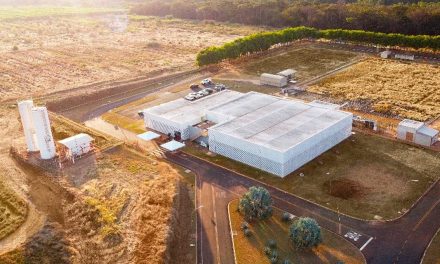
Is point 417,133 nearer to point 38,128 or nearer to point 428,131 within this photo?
point 428,131

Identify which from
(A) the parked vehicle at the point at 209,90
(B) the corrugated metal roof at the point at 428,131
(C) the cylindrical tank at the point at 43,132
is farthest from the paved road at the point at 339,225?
(A) the parked vehicle at the point at 209,90

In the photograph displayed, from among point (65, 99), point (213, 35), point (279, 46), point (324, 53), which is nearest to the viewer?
point (65, 99)

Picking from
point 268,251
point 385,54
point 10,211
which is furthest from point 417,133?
point 10,211

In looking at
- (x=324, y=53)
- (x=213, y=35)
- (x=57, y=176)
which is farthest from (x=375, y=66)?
(x=57, y=176)

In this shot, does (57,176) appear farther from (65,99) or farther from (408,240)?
(408,240)

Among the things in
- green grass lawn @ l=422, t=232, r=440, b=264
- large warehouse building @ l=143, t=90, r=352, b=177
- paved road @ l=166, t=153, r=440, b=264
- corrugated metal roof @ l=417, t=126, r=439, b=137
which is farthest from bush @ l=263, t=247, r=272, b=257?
corrugated metal roof @ l=417, t=126, r=439, b=137

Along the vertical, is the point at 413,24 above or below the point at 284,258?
above

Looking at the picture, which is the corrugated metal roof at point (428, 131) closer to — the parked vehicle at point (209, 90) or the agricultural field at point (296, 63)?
the agricultural field at point (296, 63)
